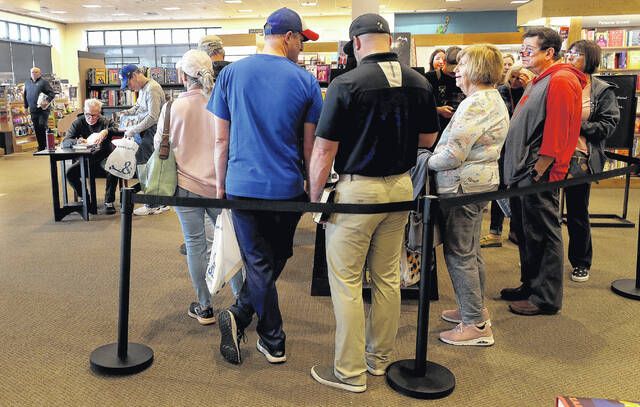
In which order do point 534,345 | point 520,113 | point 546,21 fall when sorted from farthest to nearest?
point 546,21, point 520,113, point 534,345

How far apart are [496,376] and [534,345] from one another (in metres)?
0.44

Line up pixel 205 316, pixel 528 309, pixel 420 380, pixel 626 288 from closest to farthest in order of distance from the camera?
pixel 420 380 < pixel 205 316 < pixel 528 309 < pixel 626 288

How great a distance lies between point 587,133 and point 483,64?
1.61 metres

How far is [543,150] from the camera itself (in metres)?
3.06

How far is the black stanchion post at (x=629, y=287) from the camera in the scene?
3.62 m

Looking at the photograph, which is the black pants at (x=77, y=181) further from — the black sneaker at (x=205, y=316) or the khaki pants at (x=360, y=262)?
the khaki pants at (x=360, y=262)

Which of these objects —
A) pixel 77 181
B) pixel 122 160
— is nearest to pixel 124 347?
pixel 122 160

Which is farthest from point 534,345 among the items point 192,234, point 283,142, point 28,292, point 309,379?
point 28,292

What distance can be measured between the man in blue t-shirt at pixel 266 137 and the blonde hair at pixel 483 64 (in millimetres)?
744

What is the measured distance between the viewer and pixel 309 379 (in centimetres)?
254

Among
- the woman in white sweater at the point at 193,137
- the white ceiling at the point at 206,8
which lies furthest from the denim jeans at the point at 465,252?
the white ceiling at the point at 206,8

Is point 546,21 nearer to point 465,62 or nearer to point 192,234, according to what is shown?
point 465,62

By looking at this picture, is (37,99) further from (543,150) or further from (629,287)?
(629,287)

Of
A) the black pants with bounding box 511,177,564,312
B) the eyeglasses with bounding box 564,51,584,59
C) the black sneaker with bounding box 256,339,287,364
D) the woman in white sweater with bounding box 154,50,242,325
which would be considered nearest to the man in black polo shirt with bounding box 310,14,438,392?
the black sneaker with bounding box 256,339,287,364
